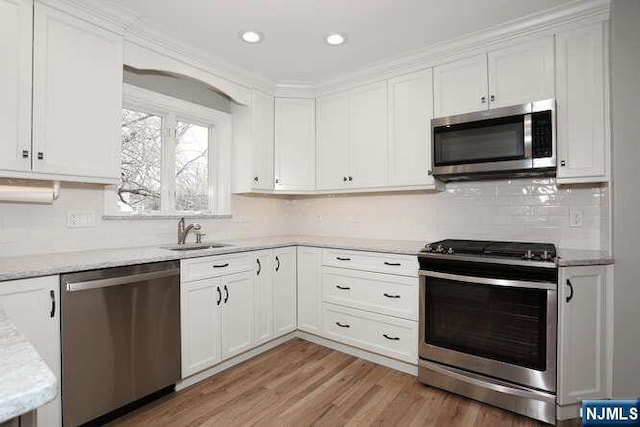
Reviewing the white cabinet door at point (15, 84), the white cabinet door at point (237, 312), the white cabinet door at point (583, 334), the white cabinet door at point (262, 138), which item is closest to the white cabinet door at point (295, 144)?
the white cabinet door at point (262, 138)

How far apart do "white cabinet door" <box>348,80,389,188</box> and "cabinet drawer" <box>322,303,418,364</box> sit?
46.5 inches

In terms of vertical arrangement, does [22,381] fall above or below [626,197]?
below

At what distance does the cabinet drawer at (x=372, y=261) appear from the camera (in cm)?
256

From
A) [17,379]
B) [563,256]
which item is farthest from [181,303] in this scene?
[563,256]

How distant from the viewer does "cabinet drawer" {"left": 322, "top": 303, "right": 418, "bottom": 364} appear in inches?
101

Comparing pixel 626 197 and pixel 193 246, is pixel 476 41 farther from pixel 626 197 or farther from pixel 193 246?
pixel 193 246

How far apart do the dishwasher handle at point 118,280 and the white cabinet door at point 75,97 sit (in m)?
0.69

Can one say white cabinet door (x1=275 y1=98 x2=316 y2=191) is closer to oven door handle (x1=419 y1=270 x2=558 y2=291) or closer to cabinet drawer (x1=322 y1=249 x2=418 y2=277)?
cabinet drawer (x1=322 y1=249 x2=418 y2=277)

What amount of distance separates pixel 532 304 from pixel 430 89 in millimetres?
1793

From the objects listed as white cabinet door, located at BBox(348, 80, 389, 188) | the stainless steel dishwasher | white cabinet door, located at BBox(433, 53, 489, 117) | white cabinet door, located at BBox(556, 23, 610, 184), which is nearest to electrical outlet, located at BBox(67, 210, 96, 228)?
the stainless steel dishwasher

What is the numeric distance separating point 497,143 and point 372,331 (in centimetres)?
174

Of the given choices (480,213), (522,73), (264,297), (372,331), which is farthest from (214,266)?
(522,73)

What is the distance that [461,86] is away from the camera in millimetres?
2652

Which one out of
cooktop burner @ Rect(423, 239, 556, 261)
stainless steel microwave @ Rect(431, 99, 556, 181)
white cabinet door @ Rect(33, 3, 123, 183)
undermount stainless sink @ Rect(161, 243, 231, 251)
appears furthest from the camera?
undermount stainless sink @ Rect(161, 243, 231, 251)
